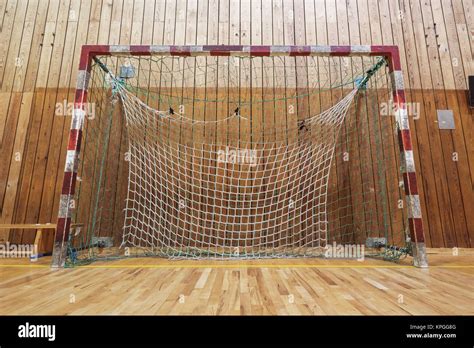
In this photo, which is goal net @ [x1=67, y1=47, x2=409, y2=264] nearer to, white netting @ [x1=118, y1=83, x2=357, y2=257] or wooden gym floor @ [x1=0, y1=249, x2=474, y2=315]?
white netting @ [x1=118, y1=83, x2=357, y2=257]

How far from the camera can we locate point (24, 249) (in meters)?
3.43

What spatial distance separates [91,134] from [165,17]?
1.81 metres

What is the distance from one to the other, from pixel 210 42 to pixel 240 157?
159 centimetres

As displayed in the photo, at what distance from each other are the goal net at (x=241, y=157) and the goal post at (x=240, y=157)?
12 millimetres

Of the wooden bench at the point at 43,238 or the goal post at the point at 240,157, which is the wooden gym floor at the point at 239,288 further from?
the goal post at the point at 240,157

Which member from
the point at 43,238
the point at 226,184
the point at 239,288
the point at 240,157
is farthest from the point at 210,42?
the point at 239,288

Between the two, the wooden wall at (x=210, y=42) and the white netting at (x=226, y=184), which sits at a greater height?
the wooden wall at (x=210, y=42)

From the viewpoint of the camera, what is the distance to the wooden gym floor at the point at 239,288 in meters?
1.34

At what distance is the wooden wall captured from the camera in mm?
3633

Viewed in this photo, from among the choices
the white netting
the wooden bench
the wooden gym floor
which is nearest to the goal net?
the white netting

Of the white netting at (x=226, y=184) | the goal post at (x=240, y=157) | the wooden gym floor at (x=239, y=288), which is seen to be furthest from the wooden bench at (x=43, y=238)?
the white netting at (x=226, y=184)

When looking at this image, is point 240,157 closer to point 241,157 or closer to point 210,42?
point 241,157
